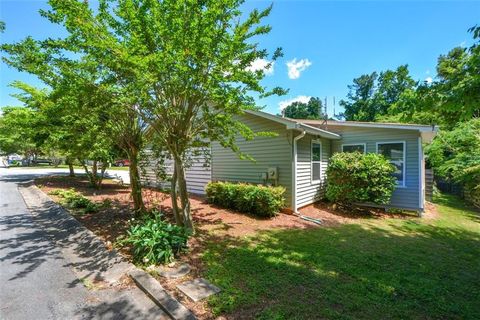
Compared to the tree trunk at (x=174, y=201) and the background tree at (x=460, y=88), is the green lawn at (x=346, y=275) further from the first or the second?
the background tree at (x=460, y=88)

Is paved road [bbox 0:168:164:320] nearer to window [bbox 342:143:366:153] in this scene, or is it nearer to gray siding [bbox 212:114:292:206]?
gray siding [bbox 212:114:292:206]

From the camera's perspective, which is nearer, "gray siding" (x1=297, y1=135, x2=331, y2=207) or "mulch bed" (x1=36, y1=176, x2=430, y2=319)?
"mulch bed" (x1=36, y1=176, x2=430, y2=319)

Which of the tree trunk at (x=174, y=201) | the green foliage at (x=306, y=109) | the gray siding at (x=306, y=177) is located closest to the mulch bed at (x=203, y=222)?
the gray siding at (x=306, y=177)

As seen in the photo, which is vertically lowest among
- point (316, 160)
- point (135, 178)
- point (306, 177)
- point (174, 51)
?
point (306, 177)

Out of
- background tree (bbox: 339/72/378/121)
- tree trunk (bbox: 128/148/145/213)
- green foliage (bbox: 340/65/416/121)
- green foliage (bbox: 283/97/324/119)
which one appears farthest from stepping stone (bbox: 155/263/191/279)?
green foliage (bbox: 283/97/324/119)

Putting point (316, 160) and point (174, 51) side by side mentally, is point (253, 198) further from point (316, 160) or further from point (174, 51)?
point (174, 51)

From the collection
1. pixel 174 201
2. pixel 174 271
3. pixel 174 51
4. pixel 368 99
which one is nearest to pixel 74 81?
pixel 174 51

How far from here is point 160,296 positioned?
299 cm

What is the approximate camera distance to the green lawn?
2902mm

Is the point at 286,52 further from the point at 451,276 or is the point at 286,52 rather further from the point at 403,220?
the point at 403,220

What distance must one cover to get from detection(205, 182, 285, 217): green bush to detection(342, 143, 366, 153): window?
13.5ft

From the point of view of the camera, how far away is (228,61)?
4508mm

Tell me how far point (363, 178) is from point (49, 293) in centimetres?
824

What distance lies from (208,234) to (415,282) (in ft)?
12.6
